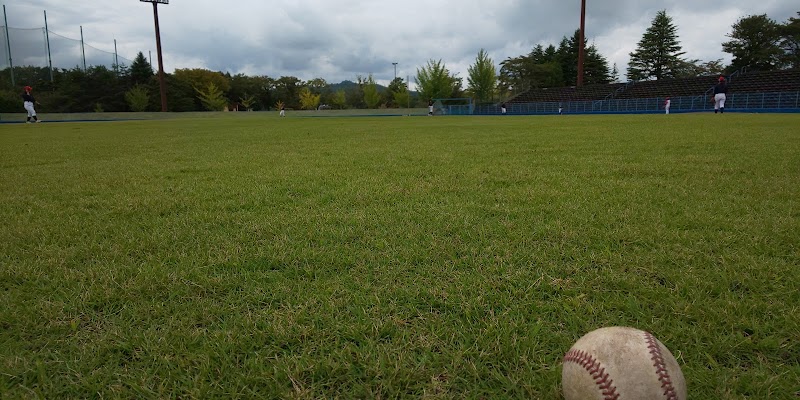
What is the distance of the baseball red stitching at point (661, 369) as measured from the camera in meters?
1.09

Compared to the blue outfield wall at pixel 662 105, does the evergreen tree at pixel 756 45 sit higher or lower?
higher

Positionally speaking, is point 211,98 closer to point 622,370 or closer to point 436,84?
point 436,84

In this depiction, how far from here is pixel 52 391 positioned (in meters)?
1.35

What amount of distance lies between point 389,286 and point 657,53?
2600 inches

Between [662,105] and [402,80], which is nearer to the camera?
[662,105]

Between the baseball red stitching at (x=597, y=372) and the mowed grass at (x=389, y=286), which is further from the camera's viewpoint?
the mowed grass at (x=389, y=286)

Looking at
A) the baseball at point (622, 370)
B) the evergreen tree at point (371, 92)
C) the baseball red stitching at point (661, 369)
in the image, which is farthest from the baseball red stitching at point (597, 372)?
the evergreen tree at point (371, 92)

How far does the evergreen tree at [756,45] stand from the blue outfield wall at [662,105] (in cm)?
2386

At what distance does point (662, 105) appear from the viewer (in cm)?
3334

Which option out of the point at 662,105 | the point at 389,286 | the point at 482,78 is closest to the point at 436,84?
the point at 482,78

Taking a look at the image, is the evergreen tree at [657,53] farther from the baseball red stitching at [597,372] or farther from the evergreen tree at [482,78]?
the baseball red stitching at [597,372]

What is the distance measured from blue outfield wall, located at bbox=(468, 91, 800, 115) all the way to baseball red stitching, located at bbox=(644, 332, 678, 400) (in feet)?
97.9

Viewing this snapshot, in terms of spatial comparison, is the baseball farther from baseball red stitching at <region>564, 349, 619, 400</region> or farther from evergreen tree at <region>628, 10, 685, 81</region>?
evergreen tree at <region>628, 10, 685, 81</region>

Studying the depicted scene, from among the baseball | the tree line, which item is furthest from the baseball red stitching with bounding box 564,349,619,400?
the tree line
